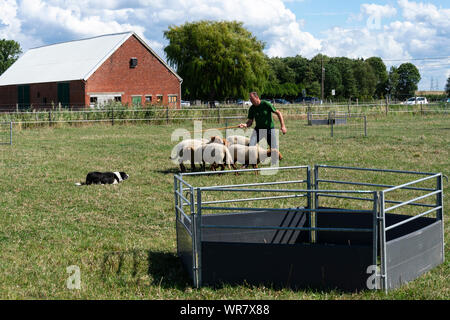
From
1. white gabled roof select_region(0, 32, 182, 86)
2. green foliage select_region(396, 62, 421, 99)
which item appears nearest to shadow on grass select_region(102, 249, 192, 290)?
white gabled roof select_region(0, 32, 182, 86)

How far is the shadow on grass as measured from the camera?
5445mm

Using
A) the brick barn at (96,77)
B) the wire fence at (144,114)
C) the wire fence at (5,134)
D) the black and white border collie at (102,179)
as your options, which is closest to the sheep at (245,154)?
the black and white border collie at (102,179)

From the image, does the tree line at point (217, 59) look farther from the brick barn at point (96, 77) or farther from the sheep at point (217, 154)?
the sheep at point (217, 154)

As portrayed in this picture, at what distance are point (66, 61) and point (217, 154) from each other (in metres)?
39.0

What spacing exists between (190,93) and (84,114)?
29.8 metres

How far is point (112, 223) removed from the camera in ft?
26.1

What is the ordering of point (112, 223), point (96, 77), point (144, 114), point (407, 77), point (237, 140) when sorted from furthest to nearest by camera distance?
point (407, 77)
point (96, 77)
point (144, 114)
point (237, 140)
point (112, 223)

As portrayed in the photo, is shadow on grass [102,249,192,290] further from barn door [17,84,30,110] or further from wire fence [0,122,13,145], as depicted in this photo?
barn door [17,84,30,110]

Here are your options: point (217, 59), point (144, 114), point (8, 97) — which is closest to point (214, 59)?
point (217, 59)

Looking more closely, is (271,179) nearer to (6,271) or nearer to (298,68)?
(6,271)

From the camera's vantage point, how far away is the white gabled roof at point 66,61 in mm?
43812

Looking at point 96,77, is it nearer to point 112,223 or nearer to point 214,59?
point 214,59

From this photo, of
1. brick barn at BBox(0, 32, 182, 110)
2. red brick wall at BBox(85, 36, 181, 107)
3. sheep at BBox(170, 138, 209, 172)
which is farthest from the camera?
red brick wall at BBox(85, 36, 181, 107)

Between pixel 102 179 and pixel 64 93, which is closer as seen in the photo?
pixel 102 179
